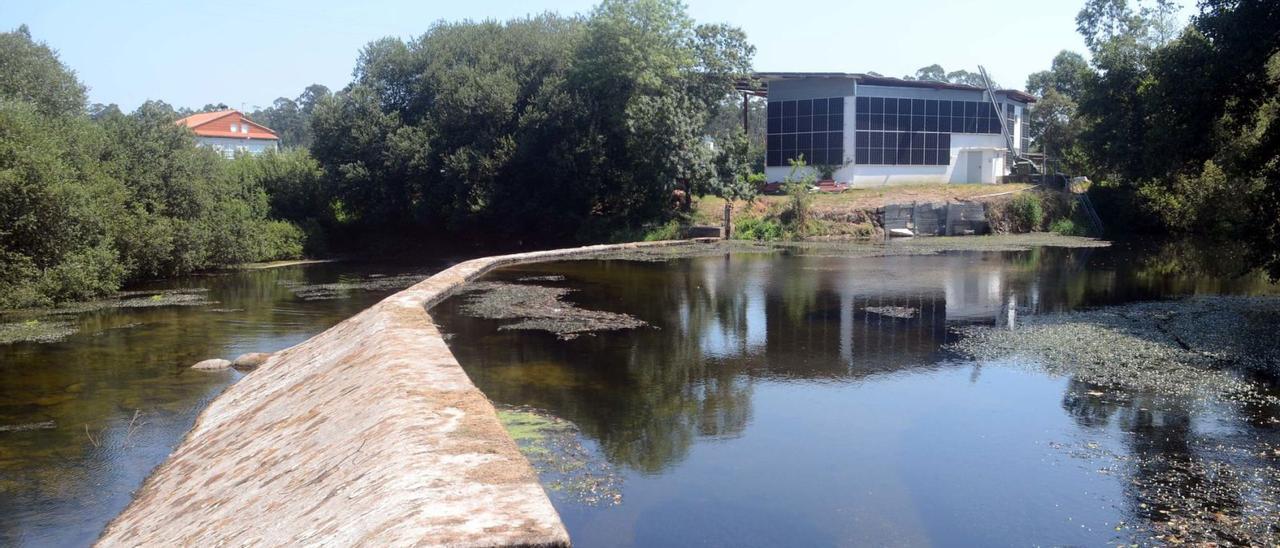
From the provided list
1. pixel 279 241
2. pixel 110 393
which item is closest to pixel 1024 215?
pixel 279 241

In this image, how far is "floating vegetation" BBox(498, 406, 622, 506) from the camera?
8.45 metres

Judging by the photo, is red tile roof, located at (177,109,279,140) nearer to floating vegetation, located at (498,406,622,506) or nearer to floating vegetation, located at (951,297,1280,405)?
floating vegetation, located at (951,297,1280,405)

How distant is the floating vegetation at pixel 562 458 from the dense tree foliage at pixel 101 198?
16.2 meters

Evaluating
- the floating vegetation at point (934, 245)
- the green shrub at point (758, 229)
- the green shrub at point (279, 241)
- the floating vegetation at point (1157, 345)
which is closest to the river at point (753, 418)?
the floating vegetation at point (1157, 345)

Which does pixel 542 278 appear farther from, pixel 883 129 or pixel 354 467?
pixel 883 129

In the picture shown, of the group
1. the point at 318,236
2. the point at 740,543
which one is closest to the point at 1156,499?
the point at 740,543

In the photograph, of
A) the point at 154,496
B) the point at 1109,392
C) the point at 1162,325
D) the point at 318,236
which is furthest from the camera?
the point at 318,236

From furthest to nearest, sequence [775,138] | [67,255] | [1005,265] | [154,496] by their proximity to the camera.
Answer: [775,138], [1005,265], [67,255], [154,496]

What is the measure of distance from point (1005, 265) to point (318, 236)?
93.4 ft

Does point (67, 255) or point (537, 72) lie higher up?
point (537, 72)

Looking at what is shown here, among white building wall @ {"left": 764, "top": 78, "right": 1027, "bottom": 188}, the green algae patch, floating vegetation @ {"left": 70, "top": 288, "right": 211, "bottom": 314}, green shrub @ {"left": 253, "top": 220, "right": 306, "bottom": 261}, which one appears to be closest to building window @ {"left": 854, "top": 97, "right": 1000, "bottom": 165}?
white building wall @ {"left": 764, "top": 78, "right": 1027, "bottom": 188}

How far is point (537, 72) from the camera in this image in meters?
43.7

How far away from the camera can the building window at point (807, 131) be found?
154 feet

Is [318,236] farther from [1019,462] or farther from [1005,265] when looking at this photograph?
[1019,462]
